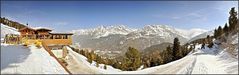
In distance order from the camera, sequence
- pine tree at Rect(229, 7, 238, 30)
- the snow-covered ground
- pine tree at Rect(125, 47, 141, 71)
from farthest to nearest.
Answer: pine tree at Rect(229, 7, 238, 30)
pine tree at Rect(125, 47, 141, 71)
the snow-covered ground

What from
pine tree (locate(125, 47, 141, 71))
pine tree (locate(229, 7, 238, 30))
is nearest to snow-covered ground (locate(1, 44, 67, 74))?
pine tree (locate(125, 47, 141, 71))

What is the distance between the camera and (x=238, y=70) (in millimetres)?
38781

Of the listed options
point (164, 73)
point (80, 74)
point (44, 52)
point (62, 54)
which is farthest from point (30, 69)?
point (62, 54)

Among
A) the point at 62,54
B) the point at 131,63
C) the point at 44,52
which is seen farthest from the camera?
the point at 131,63

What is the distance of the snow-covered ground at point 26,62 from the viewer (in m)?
34.3

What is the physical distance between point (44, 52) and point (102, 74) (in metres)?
12.1

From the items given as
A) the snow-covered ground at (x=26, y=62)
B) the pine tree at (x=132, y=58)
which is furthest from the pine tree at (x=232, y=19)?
the snow-covered ground at (x=26, y=62)

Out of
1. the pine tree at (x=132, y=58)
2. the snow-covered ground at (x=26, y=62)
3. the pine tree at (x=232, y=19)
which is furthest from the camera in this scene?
the pine tree at (x=232, y=19)

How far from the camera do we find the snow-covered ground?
3434cm

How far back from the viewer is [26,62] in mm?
37438

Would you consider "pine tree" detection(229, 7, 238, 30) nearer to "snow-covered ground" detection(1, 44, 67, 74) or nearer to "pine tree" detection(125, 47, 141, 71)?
"pine tree" detection(125, 47, 141, 71)

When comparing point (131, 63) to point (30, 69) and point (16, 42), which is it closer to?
point (16, 42)

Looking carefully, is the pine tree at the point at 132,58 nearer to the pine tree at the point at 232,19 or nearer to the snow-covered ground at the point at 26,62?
the pine tree at the point at 232,19

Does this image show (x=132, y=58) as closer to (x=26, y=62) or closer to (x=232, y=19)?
(x=232, y=19)
